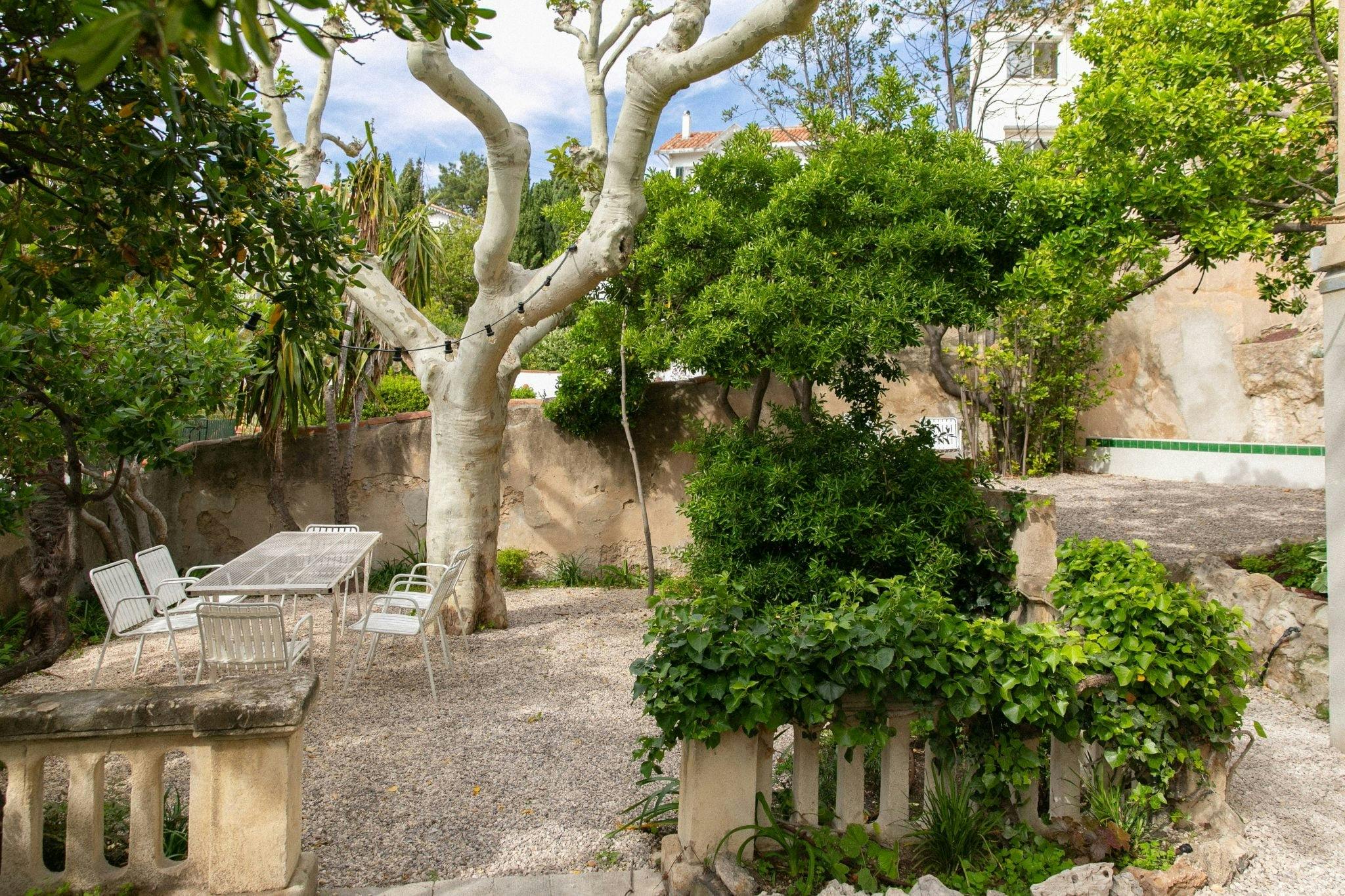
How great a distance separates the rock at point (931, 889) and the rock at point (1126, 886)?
0.19 meters

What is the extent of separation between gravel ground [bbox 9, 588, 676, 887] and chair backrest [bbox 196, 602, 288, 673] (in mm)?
484

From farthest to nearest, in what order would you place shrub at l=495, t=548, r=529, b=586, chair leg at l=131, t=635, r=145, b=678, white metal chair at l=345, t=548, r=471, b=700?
shrub at l=495, t=548, r=529, b=586, chair leg at l=131, t=635, r=145, b=678, white metal chair at l=345, t=548, r=471, b=700

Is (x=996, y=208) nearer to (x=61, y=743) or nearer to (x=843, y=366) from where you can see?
(x=843, y=366)

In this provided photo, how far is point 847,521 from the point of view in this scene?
524cm

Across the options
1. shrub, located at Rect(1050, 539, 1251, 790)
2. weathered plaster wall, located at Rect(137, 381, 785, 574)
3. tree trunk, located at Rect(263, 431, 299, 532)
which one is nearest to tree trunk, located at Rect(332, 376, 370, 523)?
weathered plaster wall, located at Rect(137, 381, 785, 574)

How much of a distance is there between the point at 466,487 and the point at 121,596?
7.45 ft

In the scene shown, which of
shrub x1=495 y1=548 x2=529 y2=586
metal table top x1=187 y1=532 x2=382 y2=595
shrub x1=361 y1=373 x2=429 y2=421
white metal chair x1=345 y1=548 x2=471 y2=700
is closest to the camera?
metal table top x1=187 y1=532 x2=382 y2=595

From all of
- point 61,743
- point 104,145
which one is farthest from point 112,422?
point 61,743

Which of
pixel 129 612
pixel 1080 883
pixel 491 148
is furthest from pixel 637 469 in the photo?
pixel 1080 883

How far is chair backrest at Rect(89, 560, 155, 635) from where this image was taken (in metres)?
5.18

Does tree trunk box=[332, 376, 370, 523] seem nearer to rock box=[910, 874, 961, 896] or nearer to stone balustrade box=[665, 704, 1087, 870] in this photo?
stone balustrade box=[665, 704, 1087, 870]

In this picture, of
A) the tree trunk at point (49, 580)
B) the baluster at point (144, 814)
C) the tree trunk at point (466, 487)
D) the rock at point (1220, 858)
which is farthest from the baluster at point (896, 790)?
the tree trunk at point (466, 487)

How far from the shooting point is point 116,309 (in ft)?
16.9

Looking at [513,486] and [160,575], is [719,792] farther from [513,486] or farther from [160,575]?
[513,486]
